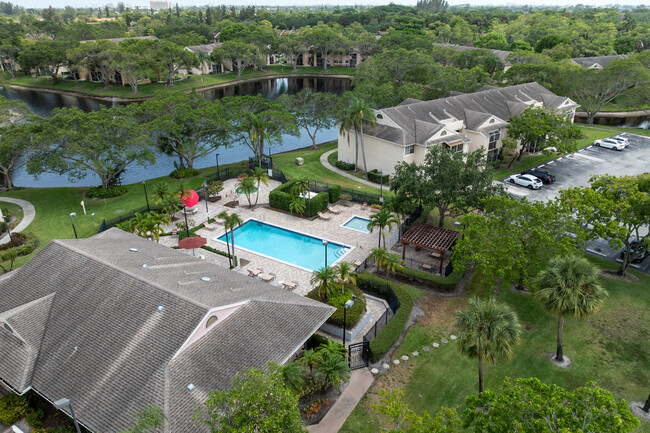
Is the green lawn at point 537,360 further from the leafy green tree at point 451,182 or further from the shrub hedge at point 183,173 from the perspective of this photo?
the shrub hedge at point 183,173

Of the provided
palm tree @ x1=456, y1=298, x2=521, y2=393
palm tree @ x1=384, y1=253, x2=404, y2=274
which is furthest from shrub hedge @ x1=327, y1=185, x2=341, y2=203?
palm tree @ x1=456, y1=298, x2=521, y2=393

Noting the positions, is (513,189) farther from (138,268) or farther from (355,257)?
(138,268)

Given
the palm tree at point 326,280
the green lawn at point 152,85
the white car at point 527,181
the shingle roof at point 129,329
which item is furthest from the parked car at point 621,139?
the green lawn at point 152,85

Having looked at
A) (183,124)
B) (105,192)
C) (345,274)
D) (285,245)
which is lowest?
(285,245)

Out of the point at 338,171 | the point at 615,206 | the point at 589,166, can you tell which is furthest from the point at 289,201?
the point at 589,166

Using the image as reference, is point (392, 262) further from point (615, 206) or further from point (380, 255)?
point (615, 206)

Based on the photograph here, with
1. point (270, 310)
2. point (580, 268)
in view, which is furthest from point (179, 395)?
point (580, 268)
